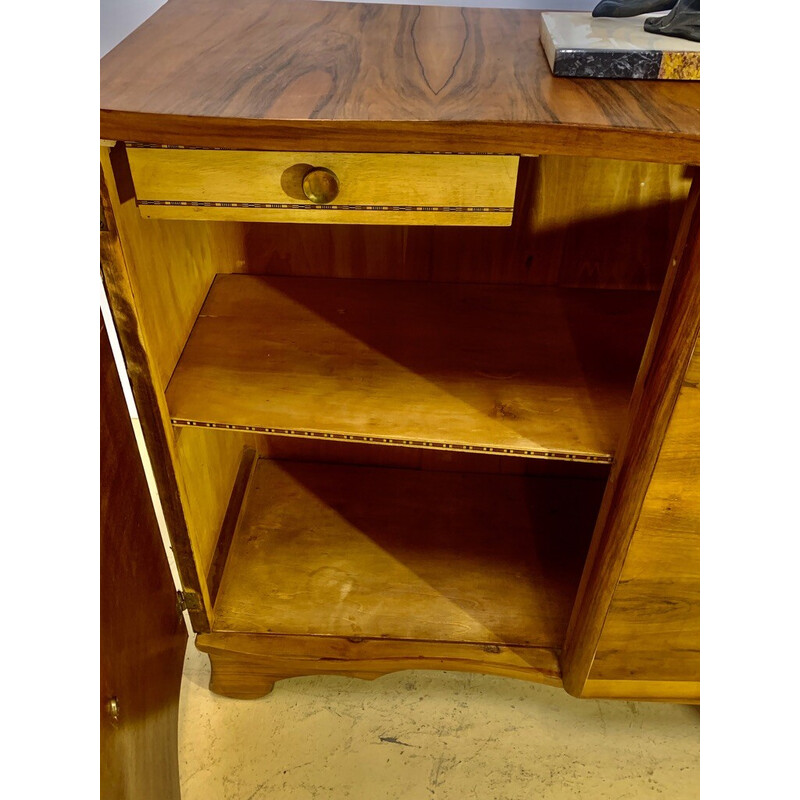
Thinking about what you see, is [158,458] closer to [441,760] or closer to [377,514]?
[377,514]

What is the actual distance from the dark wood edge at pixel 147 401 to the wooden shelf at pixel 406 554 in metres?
0.09

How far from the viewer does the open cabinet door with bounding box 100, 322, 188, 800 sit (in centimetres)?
67

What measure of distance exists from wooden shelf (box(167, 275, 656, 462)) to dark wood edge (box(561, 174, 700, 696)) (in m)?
0.06

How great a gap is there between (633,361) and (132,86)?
2.05ft

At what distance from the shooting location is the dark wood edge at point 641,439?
0.63 meters

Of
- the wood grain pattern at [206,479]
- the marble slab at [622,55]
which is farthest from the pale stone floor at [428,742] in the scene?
the marble slab at [622,55]

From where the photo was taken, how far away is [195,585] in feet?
3.24

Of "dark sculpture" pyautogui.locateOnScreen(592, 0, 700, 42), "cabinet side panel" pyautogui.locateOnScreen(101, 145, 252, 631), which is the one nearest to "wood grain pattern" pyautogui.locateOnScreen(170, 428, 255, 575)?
"cabinet side panel" pyautogui.locateOnScreen(101, 145, 252, 631)

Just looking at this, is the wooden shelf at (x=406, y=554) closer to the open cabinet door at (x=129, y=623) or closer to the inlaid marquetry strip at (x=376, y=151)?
the open cabinet door at (x=129, y=623)

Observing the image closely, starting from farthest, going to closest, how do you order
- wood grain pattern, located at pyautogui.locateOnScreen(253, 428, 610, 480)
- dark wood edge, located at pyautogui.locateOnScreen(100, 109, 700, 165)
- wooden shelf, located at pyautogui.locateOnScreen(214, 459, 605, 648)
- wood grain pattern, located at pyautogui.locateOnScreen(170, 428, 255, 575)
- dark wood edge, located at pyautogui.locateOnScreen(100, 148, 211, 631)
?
wood grain pattern, located at pyautogui.locateOnScreen(253, 428, 610, 480), wooden shelf, located at pyautogui.locateOnScreen(214, 459, 605, 648), wood grain pattern, located at pyautogui.locateOnScreen(170, 428, 255, 575), dark wood edge, located at pyautogui.locateOnScreen(100, 148, 211, 631), dark wood edge, located at pyautogui.locateOnScreen(100, 109, 700, 165)

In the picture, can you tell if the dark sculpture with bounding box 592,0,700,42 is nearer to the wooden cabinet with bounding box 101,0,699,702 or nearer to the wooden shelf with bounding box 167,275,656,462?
the wooden cabinet with bounding box 101,0,699,702

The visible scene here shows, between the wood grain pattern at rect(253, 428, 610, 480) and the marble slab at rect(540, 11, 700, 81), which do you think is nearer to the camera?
the marble slab at rect(540, 11, 700, 81)

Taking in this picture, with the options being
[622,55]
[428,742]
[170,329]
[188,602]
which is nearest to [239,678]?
[188,602]

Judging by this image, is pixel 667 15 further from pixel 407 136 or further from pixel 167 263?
pixel 167 263
